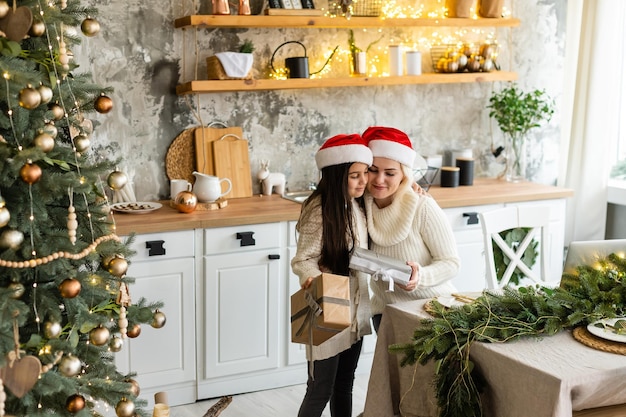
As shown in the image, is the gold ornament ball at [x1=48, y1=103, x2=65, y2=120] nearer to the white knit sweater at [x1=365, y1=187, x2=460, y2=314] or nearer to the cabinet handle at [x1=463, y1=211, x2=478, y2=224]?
the white knit sweater at [x1=365, y1=187, x2=460, y2=314]

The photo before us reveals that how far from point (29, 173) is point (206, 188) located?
81.8 inches

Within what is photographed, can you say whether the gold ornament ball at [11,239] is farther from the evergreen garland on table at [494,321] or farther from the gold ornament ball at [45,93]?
the evergreen garland on table at [494,321]

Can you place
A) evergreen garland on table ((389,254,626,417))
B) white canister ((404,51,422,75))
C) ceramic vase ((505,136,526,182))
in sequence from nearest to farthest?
evergreen garland on table ((389,254,626,417))
white canister ((404,51,422,75))
ceramic vase ((505,136,526,182))

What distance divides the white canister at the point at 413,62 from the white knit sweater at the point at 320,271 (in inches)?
67.4

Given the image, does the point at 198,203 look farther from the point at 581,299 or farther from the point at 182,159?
the point at 581,299

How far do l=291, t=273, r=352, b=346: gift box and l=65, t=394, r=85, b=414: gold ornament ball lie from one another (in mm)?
780

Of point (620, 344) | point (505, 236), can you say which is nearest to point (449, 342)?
point (620, 344)

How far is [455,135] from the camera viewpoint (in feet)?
16.6

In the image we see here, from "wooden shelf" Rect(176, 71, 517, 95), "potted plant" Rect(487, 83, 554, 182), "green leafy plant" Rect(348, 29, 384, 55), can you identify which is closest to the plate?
"wooden shelf" Rect(176, 71, 517, 95)

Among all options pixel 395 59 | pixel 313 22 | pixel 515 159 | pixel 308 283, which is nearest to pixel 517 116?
pixel 515 159

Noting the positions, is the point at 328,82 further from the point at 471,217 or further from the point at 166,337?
→ the point at 166,337

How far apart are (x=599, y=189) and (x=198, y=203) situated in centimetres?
252

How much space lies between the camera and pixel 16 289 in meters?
2.13

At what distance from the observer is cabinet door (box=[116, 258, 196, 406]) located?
3.82 meters
